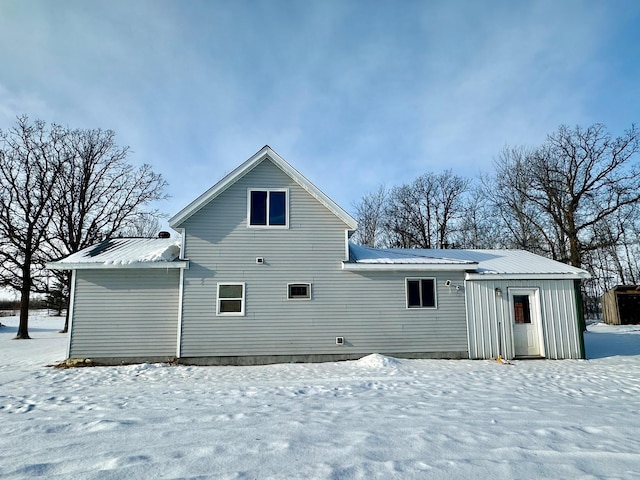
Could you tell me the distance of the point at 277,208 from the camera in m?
11.4

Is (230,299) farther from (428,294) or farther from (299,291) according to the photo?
(428,294)

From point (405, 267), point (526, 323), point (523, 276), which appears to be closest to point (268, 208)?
point (405, 267)

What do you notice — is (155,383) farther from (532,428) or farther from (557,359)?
(557,359)

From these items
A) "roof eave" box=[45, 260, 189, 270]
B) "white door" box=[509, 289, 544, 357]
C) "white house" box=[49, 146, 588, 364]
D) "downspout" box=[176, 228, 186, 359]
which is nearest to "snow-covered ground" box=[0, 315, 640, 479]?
"downspout" box=[176, 228, 186, 359]

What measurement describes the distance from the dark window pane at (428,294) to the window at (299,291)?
3588 mm

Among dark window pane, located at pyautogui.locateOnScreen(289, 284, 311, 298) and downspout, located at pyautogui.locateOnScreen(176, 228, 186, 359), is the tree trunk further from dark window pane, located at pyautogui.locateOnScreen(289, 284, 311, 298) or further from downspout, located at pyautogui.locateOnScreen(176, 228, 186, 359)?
dark window pane, located at pyautogui.locateOnScreen(289, 284, 311, 298)

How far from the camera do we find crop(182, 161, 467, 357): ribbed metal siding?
1070 cm

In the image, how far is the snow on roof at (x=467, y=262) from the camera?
11.3m

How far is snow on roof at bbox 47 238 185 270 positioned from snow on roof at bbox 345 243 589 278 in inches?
215

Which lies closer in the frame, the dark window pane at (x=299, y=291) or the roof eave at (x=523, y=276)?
the dark window pane at (x=299, y=291)

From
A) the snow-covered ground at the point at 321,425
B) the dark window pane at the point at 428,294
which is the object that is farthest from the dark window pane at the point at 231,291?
the dark window pane at the point at 428,294

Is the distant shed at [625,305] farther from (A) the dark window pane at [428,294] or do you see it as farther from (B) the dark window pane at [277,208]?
(B) the dark window pane at [277,208]

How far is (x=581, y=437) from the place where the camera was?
4.26 meters

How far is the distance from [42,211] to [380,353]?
18.9m
